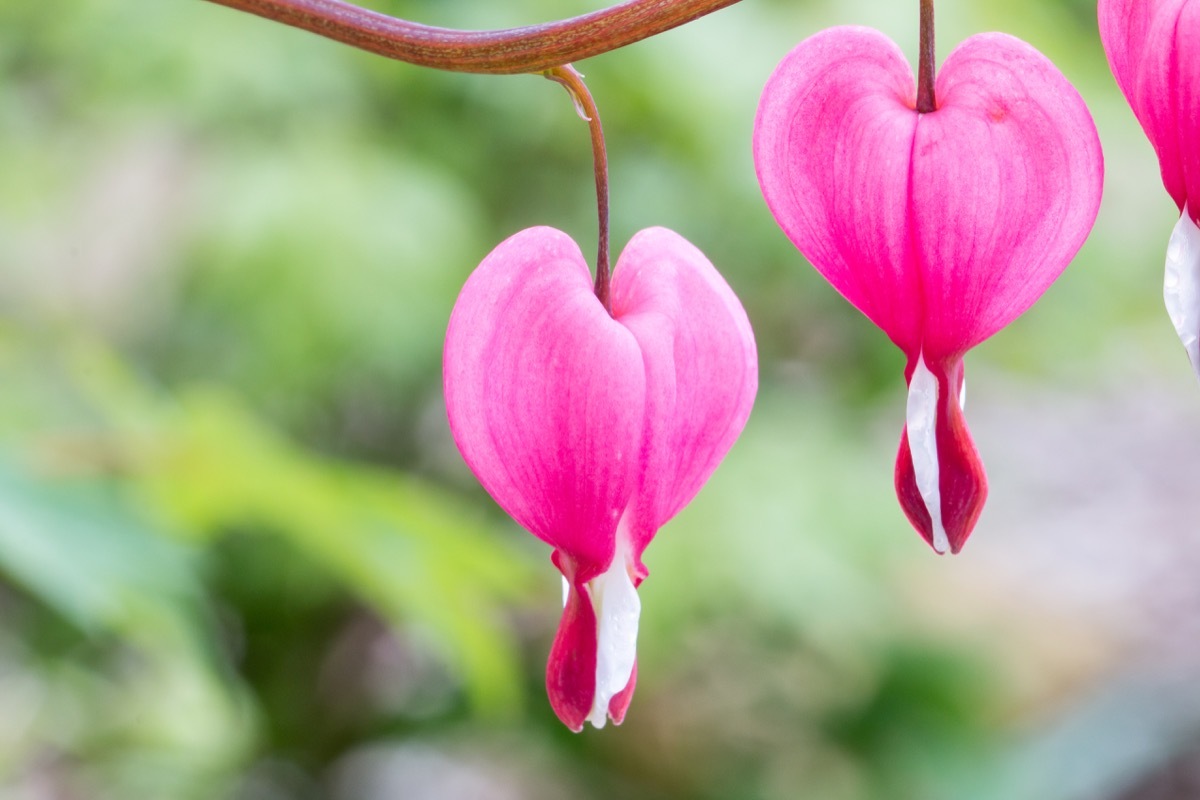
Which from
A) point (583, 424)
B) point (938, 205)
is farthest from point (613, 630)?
point (938, 205)

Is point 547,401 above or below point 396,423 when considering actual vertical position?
above

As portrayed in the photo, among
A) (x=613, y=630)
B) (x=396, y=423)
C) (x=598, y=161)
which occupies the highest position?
(x=598, y=161)

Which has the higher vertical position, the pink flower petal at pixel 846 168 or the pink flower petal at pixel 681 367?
the pink flower petal at pixel 846 168

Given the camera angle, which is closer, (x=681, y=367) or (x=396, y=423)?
(x=681, y=367)

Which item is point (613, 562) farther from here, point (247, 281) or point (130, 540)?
point (247, 281)

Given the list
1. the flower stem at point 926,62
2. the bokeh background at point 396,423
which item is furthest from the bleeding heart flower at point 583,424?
the bokeh background at point 396,423

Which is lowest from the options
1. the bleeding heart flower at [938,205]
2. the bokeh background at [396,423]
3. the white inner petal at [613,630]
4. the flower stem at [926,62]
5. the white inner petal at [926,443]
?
the bokeh background at [396,423]

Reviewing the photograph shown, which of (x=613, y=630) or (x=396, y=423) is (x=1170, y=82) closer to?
(x=613, y=630)

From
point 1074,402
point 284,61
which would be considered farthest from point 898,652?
point 1074,402

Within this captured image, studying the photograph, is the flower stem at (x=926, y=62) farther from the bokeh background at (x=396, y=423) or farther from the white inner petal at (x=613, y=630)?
the bokeh background at (x=396, y=423)
